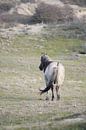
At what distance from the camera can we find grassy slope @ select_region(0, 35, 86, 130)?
19984mm

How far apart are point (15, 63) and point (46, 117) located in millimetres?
21220

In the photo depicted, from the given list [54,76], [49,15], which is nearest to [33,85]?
[54,76]

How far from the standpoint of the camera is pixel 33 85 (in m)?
31.5

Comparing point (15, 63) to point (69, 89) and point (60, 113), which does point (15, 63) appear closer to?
point (69, 89)

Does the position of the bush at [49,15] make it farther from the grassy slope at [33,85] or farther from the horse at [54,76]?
the horse at [54,76]

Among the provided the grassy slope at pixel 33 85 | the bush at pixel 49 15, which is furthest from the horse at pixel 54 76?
the bush at pixel 49 15

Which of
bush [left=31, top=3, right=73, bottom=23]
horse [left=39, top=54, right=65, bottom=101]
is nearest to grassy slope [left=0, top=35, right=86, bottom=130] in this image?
horse [left=39, top=54, right=65, bottom=101]

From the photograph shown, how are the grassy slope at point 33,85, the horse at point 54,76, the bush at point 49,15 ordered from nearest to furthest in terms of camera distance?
the grassy slope at point 33,85 < the horse at point 54,76 < the bush at point 49,15

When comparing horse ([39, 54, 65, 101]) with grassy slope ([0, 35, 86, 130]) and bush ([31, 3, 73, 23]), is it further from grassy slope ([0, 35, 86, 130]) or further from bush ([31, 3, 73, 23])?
bush ([31, 3, 73, 23])

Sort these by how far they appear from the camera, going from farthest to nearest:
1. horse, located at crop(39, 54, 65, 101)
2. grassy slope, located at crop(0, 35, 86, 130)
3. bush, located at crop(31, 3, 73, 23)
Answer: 1. bush, located at crop(31, 3, 73, 23)
2. horse, located at crop(39, 54, 65, 101)
3. grassy slope, located at crop(0, 35, 86, 130)

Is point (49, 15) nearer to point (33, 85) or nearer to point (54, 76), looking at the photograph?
point (33, 85)

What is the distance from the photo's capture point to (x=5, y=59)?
43.6m

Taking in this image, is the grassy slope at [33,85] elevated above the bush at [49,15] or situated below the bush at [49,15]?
above

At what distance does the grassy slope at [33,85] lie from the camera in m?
20.0
